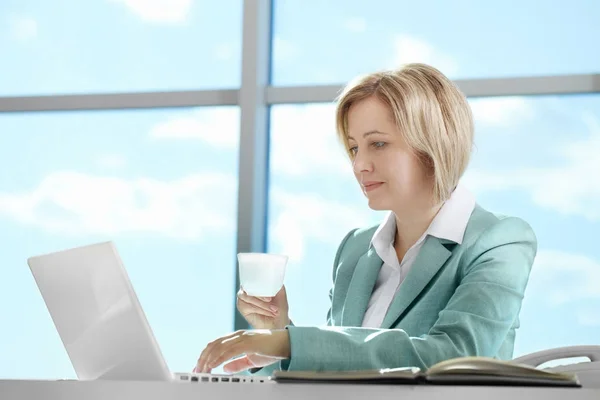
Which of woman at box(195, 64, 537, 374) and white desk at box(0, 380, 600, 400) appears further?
woman at box(195, 64, 537, 374)

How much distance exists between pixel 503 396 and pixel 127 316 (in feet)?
1.55

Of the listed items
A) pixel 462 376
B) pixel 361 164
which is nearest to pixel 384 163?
pixel 361 164

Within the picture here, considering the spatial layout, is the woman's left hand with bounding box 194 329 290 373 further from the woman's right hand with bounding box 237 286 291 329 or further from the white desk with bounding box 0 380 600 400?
the woman's right hand with bounding box 237 286 291 329

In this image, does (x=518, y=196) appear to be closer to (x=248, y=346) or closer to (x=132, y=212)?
(x=132, y=212)

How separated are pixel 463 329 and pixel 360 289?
509 millimetres

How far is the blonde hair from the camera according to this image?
1740 mm

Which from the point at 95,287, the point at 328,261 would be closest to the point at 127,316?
the point at 95,287

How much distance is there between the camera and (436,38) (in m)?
2.79

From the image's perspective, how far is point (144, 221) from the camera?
2.93 m

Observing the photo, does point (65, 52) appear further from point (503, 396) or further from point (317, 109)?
point (503, 396)

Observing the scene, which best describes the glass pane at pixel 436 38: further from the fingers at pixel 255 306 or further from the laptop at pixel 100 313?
the laptop at pixel 100 313

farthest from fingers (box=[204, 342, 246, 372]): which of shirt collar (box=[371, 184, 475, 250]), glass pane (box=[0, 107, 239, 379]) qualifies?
glass pane (box=[0, 107, 239, 379])

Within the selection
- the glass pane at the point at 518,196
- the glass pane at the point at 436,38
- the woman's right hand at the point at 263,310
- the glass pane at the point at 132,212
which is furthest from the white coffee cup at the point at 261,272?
the glass pane at the point at 436,38

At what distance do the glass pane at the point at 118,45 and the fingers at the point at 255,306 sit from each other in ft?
4.64
